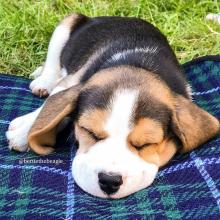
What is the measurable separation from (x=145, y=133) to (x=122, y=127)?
0.52 ft

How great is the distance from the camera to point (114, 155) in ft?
11.8

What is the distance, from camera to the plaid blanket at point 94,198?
3.58 metres

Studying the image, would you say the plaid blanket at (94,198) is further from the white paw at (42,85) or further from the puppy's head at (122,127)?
the white paw at (42,85)

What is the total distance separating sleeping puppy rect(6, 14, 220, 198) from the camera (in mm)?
3637

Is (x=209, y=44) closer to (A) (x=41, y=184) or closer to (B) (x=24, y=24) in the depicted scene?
(B) (x=24, y=24)

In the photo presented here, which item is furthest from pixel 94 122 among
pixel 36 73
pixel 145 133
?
pixel 36 73

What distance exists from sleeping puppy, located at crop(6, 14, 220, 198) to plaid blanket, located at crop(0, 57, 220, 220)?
0.24 ft

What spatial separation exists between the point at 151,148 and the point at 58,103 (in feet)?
2.44

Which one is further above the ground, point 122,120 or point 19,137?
point 122,120

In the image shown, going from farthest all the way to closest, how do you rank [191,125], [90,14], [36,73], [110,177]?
[90,14] → [36,73] → [191,125] → [110,177]

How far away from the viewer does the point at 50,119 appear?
159 inches

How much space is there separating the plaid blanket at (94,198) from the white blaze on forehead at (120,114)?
412mm

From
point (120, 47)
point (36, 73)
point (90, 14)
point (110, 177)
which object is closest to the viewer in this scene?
point (110, 177)

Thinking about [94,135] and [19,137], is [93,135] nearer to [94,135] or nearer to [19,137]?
[94,135]
